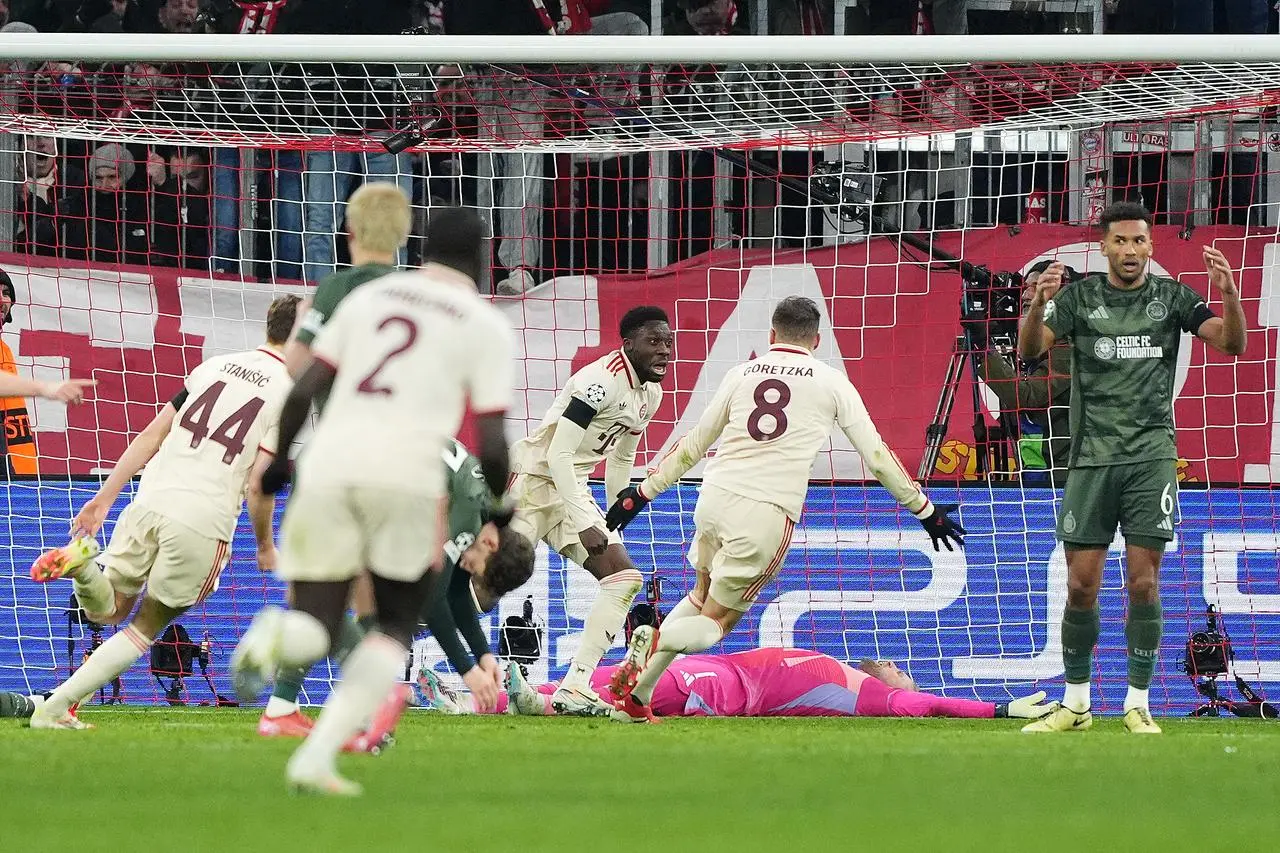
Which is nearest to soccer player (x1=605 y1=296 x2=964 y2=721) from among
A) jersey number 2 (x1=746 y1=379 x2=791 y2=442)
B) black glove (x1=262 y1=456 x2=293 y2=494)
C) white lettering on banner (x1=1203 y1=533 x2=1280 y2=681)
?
jersey number 2 (x1=746 y1=379 x2=791 y2=442)

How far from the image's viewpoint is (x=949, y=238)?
1117 cm

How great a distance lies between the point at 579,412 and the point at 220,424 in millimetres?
2149

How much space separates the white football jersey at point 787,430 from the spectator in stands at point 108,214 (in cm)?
474

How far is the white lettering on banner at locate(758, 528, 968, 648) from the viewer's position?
33.6 ft

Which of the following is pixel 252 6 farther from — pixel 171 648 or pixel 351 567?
pixel 351 567

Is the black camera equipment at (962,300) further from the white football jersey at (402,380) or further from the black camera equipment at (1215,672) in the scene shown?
the white football jersey at (402,380)

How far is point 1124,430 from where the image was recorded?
7633mm

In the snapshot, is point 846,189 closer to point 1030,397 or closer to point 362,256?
point 1030,397

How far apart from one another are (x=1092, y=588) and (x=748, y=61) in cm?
306

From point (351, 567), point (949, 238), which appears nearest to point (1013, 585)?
point (949, 238)

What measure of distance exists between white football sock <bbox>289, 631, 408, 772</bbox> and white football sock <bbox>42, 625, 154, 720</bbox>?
312 cm

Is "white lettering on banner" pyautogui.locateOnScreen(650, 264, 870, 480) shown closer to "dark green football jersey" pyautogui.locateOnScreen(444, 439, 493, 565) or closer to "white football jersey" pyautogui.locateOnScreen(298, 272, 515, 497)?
"dark green football jersey" pyautogui.locateOnScreen(444, 439, 493, 565)

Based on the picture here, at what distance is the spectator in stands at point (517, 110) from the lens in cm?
1062

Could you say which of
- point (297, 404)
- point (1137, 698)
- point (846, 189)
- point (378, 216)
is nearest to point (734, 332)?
point (846, 189)
